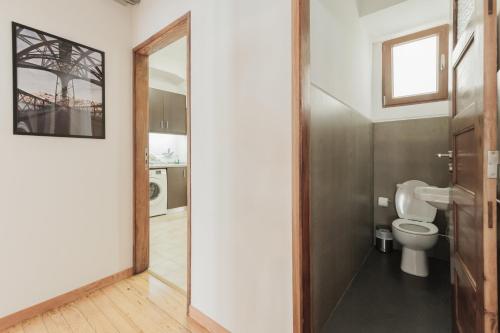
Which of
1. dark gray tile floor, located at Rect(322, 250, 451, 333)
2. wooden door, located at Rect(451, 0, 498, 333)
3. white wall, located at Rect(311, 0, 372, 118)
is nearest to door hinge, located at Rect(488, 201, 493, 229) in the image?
wooden door, located at Rect(451, 0, 498, 333)

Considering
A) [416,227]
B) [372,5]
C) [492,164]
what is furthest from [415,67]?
[492,164]

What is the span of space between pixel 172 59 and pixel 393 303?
4.21m

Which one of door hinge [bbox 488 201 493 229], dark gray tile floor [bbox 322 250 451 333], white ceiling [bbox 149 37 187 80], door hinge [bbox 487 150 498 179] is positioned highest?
white ceiling [bbox 149 37 187 80]

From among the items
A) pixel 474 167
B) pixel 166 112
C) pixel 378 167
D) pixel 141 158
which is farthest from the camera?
pixel 166 112

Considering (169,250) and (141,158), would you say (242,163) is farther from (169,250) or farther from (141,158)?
(169,250)

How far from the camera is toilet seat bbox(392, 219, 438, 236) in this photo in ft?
6.77

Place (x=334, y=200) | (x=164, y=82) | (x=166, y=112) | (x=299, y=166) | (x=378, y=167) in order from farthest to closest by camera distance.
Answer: (x=164, y=82) → (x=166, y=112) → (x=378, y=167) → (x=334, y=200) → (x=299, y=166)

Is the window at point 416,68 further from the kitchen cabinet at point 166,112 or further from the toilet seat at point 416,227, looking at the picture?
the kitchen cabinet at point 166,112

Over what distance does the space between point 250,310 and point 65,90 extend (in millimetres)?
2051

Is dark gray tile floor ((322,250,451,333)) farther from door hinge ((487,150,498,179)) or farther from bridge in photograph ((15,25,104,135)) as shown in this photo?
bridge in photograph ((15,25,104,135))

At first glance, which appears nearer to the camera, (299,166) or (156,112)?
(299,166)

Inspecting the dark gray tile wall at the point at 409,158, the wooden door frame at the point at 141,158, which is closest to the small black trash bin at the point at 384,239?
the dark gray tile wall at the point at 409,158

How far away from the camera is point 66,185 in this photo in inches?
69.0

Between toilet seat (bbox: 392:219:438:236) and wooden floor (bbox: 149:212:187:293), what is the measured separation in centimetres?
211
